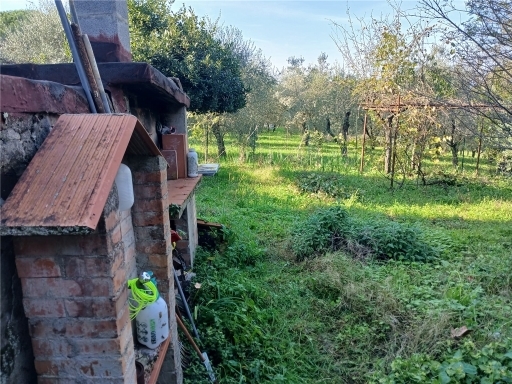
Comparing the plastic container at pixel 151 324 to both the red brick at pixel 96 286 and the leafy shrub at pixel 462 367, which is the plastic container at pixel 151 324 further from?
the leafy shrub at pixel 462 367

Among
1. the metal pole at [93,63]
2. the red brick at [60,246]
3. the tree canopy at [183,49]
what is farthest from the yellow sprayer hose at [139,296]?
the tree canopy at [183,49]

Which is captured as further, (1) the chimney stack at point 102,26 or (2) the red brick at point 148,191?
(1) the chimney stack at point 102,26

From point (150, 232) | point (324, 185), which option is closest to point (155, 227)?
point (150, 232)

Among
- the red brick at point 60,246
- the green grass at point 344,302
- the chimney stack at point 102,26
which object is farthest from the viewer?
the green grass at point 344,302

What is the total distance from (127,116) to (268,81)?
1389 centimetres

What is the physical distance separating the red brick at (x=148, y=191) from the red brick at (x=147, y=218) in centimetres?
10

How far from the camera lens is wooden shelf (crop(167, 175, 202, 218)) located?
2.90 m

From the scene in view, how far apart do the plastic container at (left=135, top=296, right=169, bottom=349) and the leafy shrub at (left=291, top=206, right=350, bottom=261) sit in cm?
337

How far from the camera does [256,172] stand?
10.3m

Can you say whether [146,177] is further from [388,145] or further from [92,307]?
[388,145]

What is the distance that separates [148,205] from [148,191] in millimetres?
88

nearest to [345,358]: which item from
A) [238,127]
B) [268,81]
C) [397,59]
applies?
[397,59]

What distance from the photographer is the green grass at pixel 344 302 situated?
290 centimetres

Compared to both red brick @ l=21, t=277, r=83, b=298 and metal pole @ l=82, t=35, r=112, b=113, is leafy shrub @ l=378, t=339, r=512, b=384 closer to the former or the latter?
red brick @ l=21, t=277, r=83, b=298
